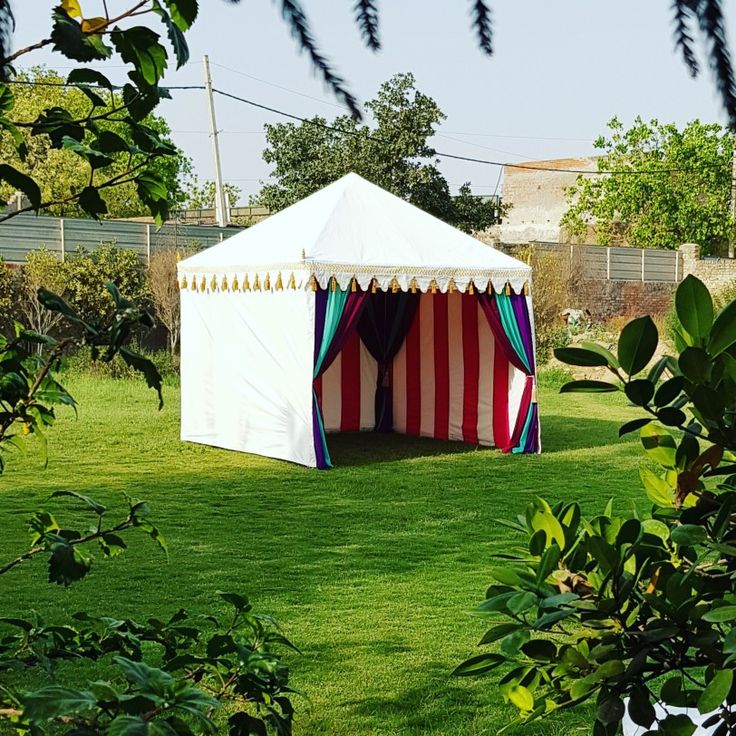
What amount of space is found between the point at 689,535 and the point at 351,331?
8574 mm

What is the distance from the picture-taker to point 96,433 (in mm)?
11031

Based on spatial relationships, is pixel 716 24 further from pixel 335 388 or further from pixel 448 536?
pixel 335 388

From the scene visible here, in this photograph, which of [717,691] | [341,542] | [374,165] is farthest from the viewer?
[374,165]

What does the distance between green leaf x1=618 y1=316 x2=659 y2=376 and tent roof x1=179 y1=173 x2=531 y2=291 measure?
741cm

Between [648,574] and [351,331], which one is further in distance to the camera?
[351,331]

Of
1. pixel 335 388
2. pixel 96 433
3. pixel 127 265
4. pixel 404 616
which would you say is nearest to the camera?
pixel 404 616

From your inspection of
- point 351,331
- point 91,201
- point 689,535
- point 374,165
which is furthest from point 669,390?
point 374,165

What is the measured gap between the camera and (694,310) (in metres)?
1.49

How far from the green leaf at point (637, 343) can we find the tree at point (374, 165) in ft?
64.7

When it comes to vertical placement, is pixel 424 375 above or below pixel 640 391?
below

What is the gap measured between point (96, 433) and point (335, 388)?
244 cm

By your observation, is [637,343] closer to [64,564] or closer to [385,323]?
[64,564]

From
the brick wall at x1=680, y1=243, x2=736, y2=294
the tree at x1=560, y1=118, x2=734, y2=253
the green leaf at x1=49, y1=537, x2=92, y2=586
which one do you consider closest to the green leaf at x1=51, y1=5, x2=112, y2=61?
the green leaf at x1=49, y1=537, x2=92, y2=586

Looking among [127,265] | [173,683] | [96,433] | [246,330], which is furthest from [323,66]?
[127,265]
